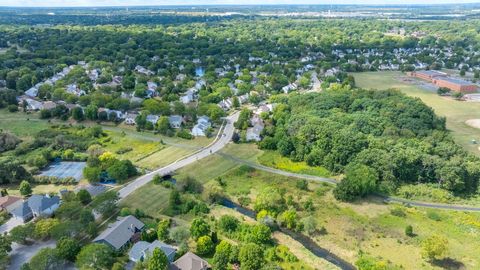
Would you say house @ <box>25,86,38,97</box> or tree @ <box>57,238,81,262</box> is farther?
house @ <box>25,86,38,97</box>

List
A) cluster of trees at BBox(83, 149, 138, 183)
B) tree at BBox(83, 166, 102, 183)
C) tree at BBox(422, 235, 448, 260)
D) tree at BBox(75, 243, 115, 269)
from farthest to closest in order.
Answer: cluster of trees at BBox(83, 149, 138, 183)
tree at BBox(83, 166, 102, 183)
tree at BBox(422, 235, 448, 260)
tree at BBox(75, 243, 115, 269)

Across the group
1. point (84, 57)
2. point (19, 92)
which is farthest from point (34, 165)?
point (84, 57)

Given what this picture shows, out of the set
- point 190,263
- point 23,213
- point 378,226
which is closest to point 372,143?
point 378,226

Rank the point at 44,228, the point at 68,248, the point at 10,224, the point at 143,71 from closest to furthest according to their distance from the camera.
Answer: the point at 68,248 → the point at 44,228 → the point at 10,224 → the point at 143,71

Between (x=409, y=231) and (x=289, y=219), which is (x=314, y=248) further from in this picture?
(x=409, y=231)

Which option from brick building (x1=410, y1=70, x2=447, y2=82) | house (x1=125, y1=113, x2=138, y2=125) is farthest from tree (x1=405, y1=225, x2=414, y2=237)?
brick building (x1=410, y1=70, x2=447, y2=82)

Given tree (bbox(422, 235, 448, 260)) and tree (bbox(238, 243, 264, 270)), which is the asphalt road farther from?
tree (bbox(422, 235, 448, 260))
